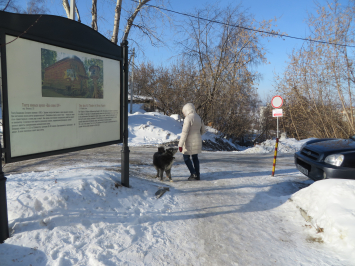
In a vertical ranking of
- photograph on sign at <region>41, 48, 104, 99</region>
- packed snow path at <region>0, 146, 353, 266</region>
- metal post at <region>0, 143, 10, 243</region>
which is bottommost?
packed snow path at <region>0, 146, 353, 266</region>

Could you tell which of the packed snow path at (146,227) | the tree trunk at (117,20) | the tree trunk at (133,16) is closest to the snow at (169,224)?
the packed snow path at (146,227)

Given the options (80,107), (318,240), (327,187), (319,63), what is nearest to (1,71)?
(80,107)

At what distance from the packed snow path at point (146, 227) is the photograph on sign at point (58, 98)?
Answer: 2.60ft

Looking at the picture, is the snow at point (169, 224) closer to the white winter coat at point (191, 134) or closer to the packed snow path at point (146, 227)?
the packed snow path at point (146, 227)

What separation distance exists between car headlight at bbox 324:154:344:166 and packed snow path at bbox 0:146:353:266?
1185mm

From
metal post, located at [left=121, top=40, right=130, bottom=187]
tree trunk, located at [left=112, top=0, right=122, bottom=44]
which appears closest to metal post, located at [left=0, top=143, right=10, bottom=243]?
metal post, located at [left=121, top=40, right=130, bottom=187]

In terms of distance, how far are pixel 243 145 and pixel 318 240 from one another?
67.2 ft

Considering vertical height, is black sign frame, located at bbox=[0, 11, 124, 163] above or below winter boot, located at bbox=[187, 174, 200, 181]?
above

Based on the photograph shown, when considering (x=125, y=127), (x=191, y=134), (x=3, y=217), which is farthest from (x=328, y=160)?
(x=3, y=217)

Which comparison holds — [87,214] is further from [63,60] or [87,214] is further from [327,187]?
[327,187]

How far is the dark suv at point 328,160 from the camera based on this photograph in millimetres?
4844

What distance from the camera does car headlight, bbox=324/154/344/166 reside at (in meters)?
4.92

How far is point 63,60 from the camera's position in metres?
3.54

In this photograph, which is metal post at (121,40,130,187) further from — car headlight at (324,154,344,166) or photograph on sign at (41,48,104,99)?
car headlight at (324,154,344,166)
